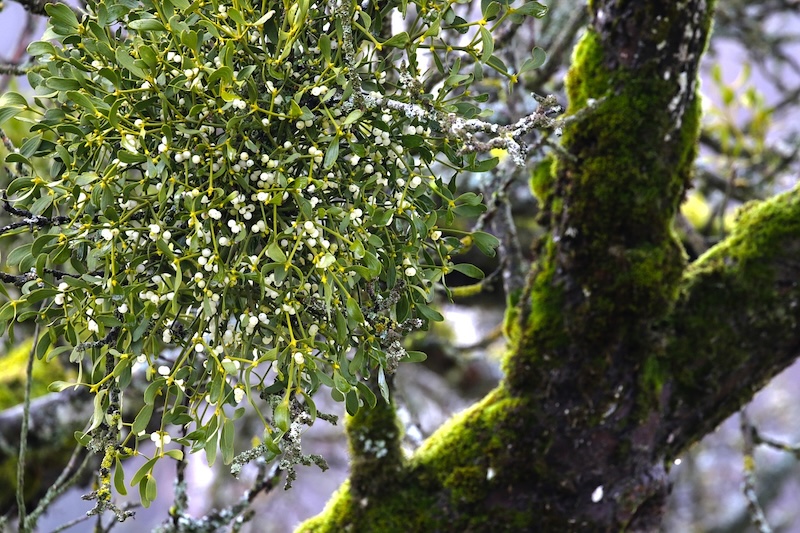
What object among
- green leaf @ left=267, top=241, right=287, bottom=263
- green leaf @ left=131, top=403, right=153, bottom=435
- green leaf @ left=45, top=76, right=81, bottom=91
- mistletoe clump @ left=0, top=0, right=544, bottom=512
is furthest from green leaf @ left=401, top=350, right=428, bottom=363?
green leaf @ left=45, top=76, right=81, bottom=91

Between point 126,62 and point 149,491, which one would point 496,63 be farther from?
point 149,491

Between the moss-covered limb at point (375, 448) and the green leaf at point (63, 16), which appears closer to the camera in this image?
the green leaf at point (63, 16)

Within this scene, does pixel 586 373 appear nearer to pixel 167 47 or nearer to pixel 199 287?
Result: pixel 199 287

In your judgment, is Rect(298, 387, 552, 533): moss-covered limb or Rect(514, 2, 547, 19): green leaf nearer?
Rect(514, 2, 547, 19): green leaf

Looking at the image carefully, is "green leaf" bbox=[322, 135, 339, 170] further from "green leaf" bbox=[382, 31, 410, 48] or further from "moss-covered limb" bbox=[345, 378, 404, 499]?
"moss-covered limb" bbox=[345, 378, 404, 499]

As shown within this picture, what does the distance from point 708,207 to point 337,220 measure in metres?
3.17

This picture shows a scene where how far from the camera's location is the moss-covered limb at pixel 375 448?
1.40 meters

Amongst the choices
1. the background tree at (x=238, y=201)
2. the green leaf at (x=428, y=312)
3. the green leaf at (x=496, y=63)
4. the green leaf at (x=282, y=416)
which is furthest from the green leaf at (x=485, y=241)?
the green leaf at (x=282, y=416)

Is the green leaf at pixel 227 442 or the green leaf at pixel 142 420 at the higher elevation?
the green leaf at pixel 142 420

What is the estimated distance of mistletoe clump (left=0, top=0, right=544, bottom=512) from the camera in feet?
2.98

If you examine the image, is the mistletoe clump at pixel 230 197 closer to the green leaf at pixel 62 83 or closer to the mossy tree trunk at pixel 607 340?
the green leaf at pixel 62 83

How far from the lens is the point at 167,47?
93 cm

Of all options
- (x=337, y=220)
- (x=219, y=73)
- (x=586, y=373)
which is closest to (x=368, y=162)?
(x=337, y=220)

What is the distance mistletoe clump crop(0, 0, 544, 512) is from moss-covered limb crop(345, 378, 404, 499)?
432 mm
